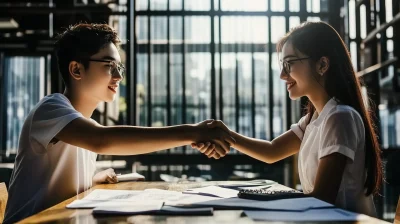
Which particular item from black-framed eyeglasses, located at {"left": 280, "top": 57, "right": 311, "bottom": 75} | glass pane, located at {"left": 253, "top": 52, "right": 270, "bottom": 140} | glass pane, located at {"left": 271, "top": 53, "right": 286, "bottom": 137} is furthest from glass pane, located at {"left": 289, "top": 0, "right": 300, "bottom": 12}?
black-framed eyeglasses, located at {"left": 280, "top": 57, "right": 311, "bottom": 75}

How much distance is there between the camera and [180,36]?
3.89 m

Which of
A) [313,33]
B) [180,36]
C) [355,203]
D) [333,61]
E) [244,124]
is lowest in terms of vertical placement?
[355,203]

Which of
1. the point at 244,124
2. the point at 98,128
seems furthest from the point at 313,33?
the point at 244,124

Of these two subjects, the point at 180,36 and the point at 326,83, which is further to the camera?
the point at 180,36

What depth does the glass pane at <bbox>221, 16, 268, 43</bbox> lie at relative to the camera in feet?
11.7

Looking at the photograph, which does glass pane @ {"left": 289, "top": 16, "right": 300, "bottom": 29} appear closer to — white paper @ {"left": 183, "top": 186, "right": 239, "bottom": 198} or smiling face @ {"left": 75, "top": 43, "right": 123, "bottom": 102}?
smiling face @ {"left": 75, "top": 43, "right": 123, "bottom": 102}

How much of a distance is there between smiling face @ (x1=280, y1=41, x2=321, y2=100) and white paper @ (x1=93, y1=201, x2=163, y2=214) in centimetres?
82

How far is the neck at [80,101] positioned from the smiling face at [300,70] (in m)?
0.78

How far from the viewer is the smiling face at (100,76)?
1817mm

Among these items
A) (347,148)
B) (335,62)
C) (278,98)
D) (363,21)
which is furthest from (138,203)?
(363,21)

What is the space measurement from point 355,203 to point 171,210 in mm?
728

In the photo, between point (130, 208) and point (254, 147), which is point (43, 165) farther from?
point (254, 147)

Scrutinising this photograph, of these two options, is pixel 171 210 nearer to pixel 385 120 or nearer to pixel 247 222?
pixel 247 222

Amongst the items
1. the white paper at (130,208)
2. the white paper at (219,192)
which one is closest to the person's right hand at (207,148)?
the white paper at (219,192)
